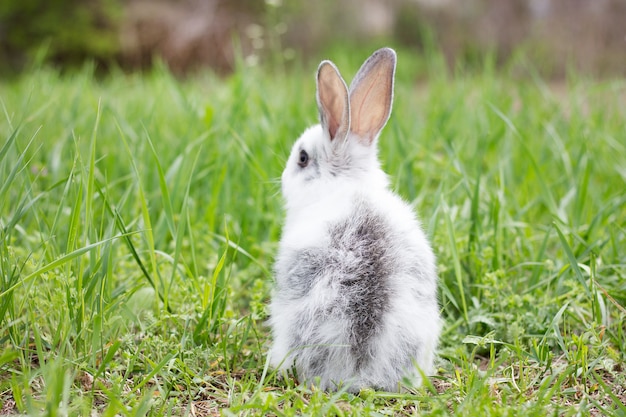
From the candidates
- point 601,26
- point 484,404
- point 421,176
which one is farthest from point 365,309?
point 601,26

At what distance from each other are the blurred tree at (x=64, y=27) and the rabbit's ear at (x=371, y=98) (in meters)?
9.21

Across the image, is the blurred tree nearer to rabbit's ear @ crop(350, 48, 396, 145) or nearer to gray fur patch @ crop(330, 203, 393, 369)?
rabbit's ear @ crop(350, 48, 396, 145)

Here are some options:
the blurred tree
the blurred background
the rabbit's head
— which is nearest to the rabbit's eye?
the rabbit's head

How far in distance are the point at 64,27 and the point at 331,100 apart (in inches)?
385

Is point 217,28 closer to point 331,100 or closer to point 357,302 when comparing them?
point 331,100

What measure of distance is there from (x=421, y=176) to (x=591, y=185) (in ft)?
3.56

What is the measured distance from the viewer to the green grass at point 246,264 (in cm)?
240

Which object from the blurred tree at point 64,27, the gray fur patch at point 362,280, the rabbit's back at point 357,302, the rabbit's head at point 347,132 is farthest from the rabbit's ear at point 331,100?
the blurred tree at point 64,27

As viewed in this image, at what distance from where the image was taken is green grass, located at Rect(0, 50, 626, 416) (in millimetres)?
2398

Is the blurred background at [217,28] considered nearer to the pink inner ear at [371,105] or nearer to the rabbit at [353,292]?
the pink inner ear at [371,105]

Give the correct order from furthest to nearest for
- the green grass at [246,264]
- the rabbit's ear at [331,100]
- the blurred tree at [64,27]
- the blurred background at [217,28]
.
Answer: the blurred tree at [64,27], the blurred background at [217,28], the rabbit's ear at [331,100], the green grass at [246,264]

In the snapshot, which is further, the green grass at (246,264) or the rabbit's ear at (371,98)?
the rabbit's ear at (371,98)

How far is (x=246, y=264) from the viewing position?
139 inches

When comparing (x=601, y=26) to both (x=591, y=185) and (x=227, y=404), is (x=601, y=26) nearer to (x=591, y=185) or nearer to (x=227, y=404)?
(x=591, y=185)
